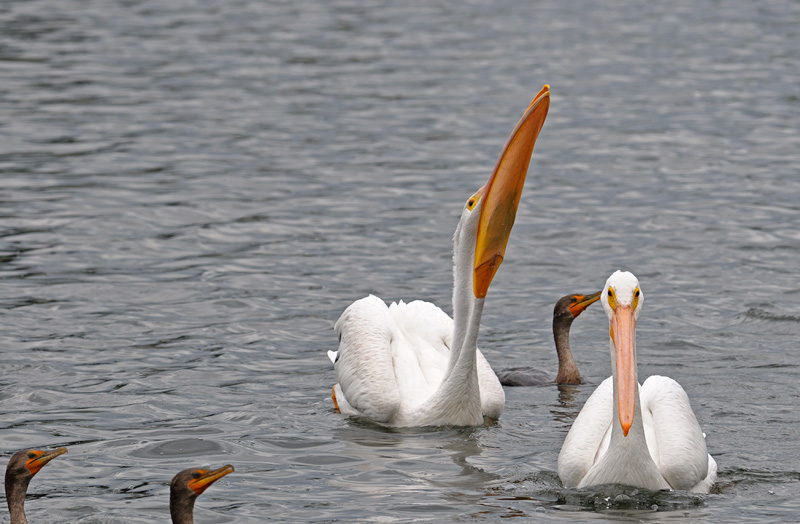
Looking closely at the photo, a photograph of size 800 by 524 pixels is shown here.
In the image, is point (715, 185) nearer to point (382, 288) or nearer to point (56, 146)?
point (382, 288)

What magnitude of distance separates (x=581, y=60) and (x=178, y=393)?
46.8 feet

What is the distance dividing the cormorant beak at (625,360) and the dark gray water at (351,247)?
0.47 meters

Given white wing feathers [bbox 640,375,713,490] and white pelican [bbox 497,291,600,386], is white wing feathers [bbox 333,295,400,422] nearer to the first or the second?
white pelican [bbox 497,291,600,386]

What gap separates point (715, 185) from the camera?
1376 cm

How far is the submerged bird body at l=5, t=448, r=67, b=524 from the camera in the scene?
227 inches

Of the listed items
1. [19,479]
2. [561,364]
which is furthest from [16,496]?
[561,364]

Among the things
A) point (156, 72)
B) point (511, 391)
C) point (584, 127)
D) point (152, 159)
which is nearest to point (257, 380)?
point (511, 391)

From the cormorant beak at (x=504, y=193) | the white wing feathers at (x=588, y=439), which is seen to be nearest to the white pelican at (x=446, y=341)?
the cormorant beak at (x=504, y=193)

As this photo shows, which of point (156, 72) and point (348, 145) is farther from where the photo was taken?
point (156, 72)

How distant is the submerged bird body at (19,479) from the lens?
5.76m

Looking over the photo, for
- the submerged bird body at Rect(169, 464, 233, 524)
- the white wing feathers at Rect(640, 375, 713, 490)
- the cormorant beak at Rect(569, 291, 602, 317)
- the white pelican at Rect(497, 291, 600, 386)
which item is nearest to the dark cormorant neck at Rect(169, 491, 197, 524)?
the submerged bird body at Rect(169, 464, 233, 524)

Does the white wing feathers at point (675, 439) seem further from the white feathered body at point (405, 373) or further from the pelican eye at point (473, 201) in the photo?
the pelican eye at point (473, 201)

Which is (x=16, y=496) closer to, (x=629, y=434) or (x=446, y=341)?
(x=629, y=434)

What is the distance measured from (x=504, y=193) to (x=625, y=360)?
133 cm
